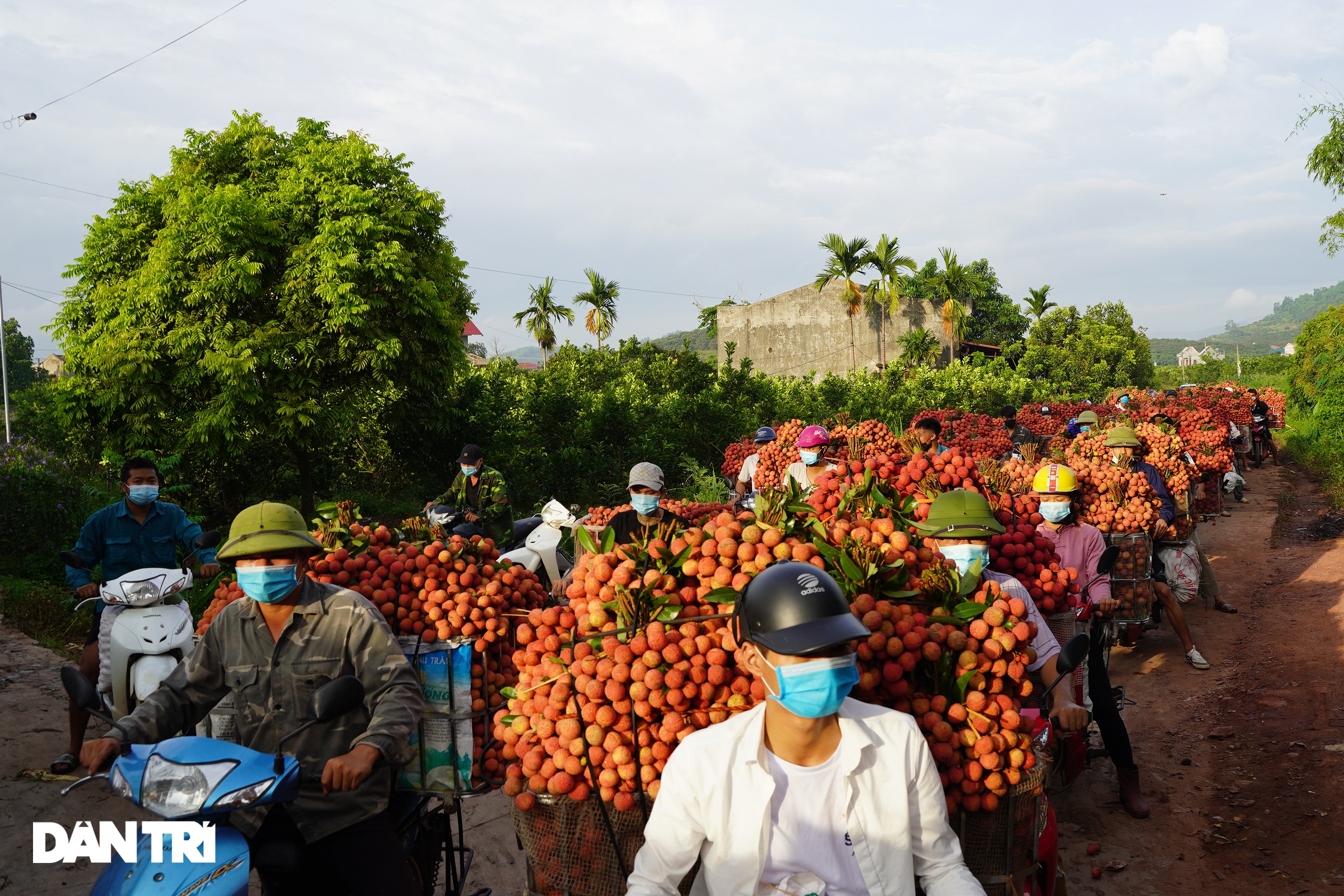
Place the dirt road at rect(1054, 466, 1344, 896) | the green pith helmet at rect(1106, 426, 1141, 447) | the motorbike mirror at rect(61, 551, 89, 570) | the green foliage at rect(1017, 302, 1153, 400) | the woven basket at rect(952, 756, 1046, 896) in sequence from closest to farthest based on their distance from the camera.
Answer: the woven basket at rect(952, 756, 1046, 896), the dirt road at rect(1054, 466, 1344, 896), the motorbike mirror at rect(61, 551, 89, 570), the green pith helmet at rect(1106, 426, 1141, 447), the green foliage at rect(1017, 302, 1153, 400)

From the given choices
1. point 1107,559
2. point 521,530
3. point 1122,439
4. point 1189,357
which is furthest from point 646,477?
point 1189,357

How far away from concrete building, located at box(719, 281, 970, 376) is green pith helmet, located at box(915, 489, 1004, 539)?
35600 millimetres

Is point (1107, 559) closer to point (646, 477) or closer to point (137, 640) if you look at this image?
point (646, 477)

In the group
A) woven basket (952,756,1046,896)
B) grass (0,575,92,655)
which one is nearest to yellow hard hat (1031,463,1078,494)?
woven basket (952,756,1046,896)

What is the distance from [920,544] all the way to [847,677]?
1.36 metres

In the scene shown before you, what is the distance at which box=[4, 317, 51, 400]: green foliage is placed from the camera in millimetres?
43656

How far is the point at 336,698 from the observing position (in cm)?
256

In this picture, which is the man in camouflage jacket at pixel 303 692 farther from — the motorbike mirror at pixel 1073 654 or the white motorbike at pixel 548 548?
the white motorbike at pixel 548 548

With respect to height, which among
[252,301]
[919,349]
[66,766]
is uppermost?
[919,349]

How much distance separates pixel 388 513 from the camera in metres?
15.9

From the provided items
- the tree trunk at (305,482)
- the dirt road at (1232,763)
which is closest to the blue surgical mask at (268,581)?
the dirt road at (1232,763)

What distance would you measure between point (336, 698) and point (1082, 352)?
4087 centimetres

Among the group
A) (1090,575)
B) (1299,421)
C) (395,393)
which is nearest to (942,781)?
(1090,575)

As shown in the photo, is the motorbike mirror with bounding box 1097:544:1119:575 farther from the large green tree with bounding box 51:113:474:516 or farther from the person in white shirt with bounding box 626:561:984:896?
A: the large green tree with bounding box 51:113:474:516
